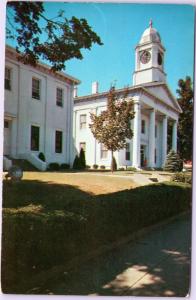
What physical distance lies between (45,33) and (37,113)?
112 centimetres

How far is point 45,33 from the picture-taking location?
13.4ft

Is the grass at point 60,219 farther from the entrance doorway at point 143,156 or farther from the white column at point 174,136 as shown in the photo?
the white column at point 174,136

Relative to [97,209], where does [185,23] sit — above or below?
above

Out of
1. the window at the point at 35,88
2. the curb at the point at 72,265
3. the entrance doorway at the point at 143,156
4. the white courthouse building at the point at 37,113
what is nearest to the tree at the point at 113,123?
the entrance doorway at the point at 143,156

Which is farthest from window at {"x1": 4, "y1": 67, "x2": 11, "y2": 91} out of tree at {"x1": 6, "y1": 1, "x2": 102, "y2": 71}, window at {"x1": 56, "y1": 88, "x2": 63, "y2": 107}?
Result: window at {"x1": 56, "y1": 88, "x2": 63, "y2": 107}

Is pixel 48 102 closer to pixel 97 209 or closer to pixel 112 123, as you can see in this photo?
pixel 112 123

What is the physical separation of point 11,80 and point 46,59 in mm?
613

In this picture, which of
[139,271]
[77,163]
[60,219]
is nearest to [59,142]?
[77,163]

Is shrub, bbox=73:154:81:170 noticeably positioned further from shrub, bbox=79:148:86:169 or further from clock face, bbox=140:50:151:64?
clock face, bbox=140:50:151:64

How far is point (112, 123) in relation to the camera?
4379 mm

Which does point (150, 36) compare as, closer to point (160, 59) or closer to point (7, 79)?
point (160, 59)

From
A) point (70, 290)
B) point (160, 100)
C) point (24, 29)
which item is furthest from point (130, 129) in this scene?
point (70, 290)

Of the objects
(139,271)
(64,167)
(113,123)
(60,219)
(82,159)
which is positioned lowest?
(139,271)

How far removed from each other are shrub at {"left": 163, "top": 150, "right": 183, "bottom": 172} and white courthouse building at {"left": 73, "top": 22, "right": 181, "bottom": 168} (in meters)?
0.09
